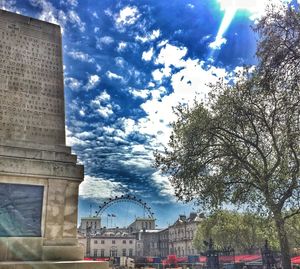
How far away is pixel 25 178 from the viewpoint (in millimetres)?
11547

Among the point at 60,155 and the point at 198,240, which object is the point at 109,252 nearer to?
the point at 198,240

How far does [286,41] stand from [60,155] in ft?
27.6

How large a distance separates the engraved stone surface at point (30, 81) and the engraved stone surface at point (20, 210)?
180cm

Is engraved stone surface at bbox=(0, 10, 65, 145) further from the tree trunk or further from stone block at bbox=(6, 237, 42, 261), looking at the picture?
the tree trunk

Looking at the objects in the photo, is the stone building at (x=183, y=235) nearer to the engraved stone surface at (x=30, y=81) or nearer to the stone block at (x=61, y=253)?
the engraved stone surface at (x=30, y=81)

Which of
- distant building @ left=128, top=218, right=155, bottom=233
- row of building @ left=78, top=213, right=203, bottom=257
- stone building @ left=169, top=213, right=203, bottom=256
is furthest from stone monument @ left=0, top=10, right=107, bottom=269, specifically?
distant building @ left=128, top=218, right=155, bottom=233

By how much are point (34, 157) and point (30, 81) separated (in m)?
3.17

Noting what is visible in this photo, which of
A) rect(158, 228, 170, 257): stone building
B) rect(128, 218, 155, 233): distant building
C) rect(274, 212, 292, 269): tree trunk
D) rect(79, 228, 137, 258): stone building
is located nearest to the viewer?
rect(274, 212, 292, 269): tree trunk

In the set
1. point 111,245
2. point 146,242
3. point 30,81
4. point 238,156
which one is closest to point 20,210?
point 30,81

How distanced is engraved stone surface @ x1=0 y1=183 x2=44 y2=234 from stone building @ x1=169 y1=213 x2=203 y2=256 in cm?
10119

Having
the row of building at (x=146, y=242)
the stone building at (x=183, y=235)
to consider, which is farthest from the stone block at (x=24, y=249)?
the row of building at (x=146, y=242)

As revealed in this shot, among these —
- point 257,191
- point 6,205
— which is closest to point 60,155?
point 6,205

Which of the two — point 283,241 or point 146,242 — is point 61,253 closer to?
point 283,241

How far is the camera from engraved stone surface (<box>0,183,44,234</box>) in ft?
35.9
